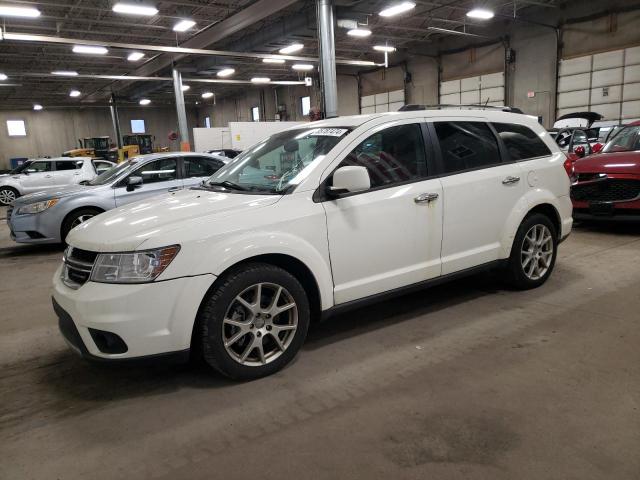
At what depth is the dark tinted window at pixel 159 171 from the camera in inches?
294

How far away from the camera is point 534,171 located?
416 cm

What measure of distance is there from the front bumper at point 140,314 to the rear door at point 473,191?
197cm

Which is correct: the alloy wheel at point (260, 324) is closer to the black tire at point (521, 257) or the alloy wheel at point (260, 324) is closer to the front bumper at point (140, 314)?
the front bumper at point (140, 314)

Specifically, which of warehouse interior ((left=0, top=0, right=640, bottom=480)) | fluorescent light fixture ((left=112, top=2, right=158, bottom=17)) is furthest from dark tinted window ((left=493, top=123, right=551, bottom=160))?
fluorescent light fixture ((left=112, top=2, right=158, bottom=17))

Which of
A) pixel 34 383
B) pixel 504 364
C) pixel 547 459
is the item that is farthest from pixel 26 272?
pixel 547 459

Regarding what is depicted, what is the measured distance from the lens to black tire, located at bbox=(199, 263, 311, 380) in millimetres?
2693

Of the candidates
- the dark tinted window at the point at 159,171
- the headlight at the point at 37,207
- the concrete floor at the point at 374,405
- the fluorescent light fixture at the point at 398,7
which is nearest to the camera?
the concrete floor at the point at 374,405

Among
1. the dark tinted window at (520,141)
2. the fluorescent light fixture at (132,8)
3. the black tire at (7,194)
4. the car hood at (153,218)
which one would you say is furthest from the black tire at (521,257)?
the black tire at (7,194)

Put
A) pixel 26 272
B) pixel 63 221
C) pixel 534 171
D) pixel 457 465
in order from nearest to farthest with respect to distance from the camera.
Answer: pixel 457 465, pixel 534 171, pixel 26 272, pixel 63 221

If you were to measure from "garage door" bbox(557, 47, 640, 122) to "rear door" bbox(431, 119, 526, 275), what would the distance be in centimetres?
1403

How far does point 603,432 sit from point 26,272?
679 centimetres

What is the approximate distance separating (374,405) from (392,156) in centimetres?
178

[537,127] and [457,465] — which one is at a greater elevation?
[537,127]

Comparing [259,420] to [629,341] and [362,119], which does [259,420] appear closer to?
[362,119]
